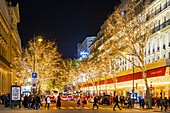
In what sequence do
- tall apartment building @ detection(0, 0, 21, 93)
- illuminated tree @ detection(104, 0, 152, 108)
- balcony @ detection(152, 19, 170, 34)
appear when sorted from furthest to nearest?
tall apartment building @ detection(0, 0, 21, 93) < balcony @ detection(152, 19, 170, 34) < illuminated tree @ detection(104, 0, 152, 108)

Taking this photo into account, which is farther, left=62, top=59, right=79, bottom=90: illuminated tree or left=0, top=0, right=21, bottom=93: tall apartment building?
left=62, top=59, right=79, bottom=90: illuminated tree

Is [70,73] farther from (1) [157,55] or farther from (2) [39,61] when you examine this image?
(1) [157,55]

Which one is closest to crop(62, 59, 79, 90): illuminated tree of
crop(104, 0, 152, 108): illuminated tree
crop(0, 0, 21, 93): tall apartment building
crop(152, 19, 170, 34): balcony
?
crop(0, 0, 21, 93): tall apartment building

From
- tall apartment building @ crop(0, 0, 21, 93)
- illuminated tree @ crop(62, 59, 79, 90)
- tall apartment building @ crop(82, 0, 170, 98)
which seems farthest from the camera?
illuminated tree @ crop(62, 59, 79, 90)

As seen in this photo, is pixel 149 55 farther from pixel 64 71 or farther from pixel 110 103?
pixel 64 71

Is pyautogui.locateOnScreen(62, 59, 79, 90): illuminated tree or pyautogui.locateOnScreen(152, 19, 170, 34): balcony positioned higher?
pyautogui.locateOnScreen(152, 19, 170, 34): balcony

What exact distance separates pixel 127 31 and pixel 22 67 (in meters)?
38.7

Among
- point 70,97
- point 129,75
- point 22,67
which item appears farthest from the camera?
point 70,97

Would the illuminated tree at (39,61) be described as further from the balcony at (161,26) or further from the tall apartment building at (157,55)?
the balcony at (161,26)

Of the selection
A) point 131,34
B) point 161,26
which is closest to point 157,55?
point 161,26

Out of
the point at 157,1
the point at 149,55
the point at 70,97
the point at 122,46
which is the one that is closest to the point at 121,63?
the point at 70,97

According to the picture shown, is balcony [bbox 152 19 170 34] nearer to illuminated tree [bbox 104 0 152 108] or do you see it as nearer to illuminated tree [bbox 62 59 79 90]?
illuminated tree [bbox 104 0 152 108]

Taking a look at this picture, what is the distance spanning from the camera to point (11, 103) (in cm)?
5069

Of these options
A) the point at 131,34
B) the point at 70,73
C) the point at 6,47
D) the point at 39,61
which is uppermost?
the point at 6,47
